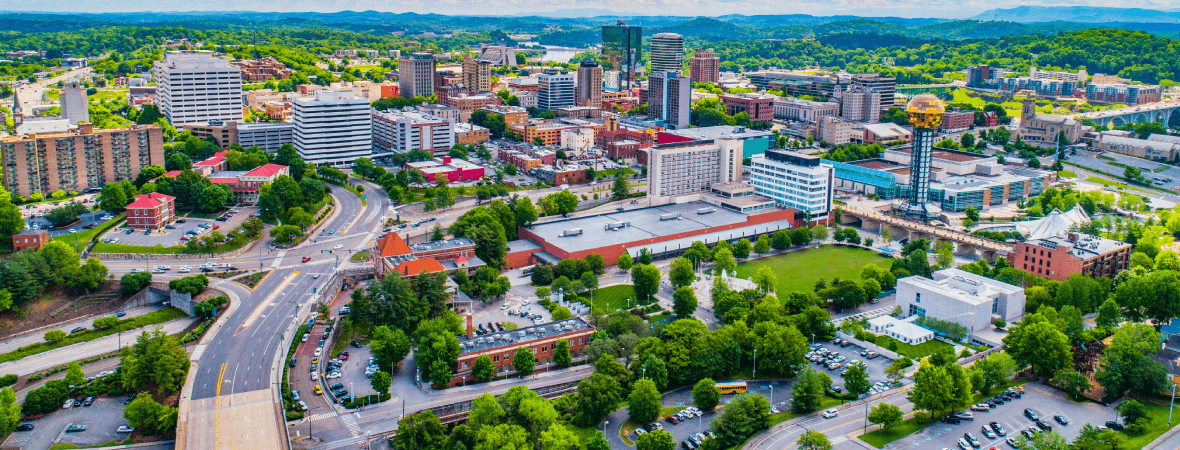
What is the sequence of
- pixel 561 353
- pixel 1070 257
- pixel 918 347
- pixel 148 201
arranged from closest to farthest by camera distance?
pixel 561 353 → pixel 918 347 → pixel 1070 257 → pixel 148 201

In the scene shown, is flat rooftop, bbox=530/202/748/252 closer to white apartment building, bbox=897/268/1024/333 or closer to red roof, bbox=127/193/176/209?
white apartment building, bbox=897/268/1024/333

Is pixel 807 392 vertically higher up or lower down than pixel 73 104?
lower down

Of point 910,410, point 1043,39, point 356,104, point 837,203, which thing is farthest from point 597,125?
point 1043,39

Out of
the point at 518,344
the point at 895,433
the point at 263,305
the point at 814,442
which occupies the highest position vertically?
the point at 518,344

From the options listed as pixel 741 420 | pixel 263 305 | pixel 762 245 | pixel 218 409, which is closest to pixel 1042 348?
pixel 741 420

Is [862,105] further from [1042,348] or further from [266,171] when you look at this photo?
[1042,348]

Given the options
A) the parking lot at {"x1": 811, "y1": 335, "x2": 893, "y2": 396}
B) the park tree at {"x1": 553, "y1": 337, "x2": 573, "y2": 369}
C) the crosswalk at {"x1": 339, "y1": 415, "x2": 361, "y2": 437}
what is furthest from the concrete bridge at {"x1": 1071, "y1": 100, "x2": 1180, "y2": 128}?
the crosswalk at {"x1": 339, "y1": 415, "x2": 361, "y2": 437}

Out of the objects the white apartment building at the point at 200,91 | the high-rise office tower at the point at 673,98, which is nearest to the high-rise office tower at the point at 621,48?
the high-rise office tower at the point at 673,98
